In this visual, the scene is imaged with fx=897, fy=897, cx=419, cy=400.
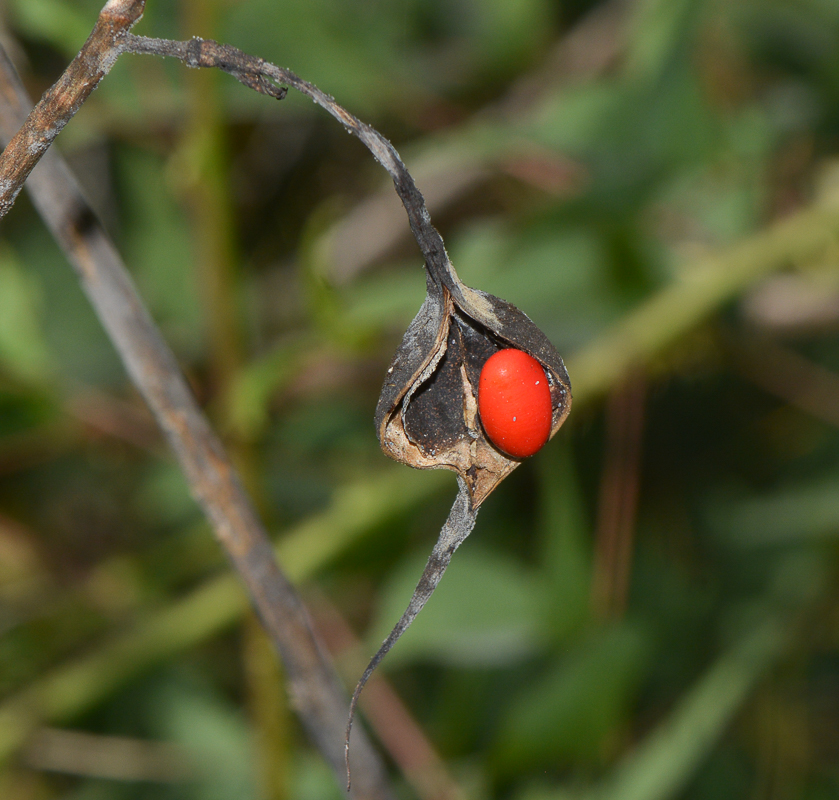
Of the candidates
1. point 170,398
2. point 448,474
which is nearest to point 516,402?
point 170,398

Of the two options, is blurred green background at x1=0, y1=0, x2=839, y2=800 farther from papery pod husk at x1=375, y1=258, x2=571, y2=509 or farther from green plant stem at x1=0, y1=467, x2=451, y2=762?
papery pod husk at x1=375, y1=258, x2=571, y2=509

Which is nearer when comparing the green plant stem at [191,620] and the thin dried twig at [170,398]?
the thin dried twig at [170,398]

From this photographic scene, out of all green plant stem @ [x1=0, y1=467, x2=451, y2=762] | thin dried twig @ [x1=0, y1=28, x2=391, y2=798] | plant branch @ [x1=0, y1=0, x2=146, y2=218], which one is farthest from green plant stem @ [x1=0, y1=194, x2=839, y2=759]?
plant branch @ [x1=0, y1=0, x2=146, y2=218]

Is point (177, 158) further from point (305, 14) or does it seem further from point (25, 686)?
point (25, 686)

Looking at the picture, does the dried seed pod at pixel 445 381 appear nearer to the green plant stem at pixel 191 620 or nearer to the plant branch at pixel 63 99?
the plant branch at pixel 63 99

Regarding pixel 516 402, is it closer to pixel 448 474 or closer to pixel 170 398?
pixel 170 398

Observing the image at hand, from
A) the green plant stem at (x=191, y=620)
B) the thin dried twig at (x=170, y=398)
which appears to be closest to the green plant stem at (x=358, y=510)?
the green plant stem at (x=191, y=620)
